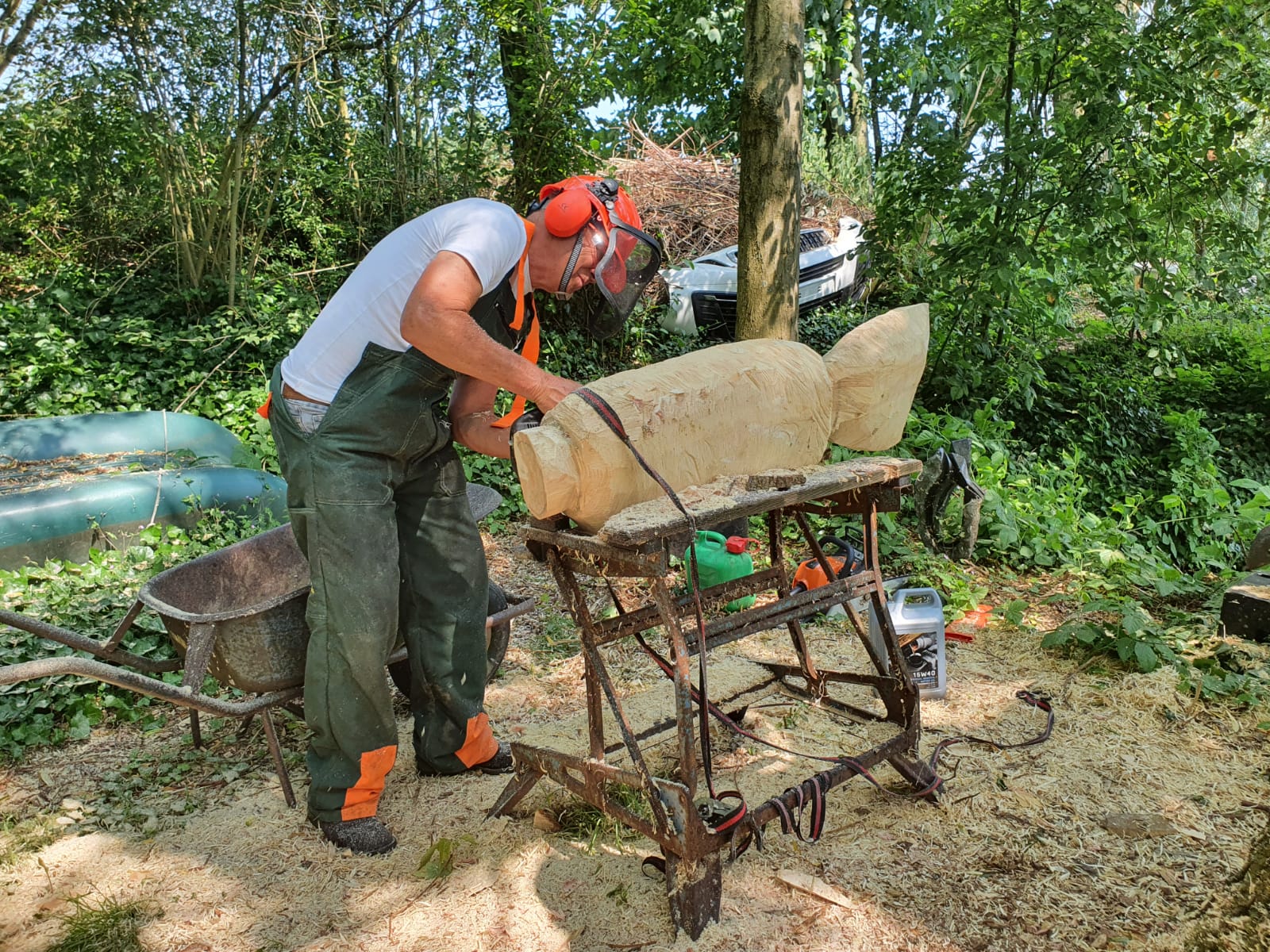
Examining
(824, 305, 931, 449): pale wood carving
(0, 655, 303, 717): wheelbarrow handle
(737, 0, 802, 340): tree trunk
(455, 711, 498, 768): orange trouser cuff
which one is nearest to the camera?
(0, 655, 303, 717): wheelbarrow handle

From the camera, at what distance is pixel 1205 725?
11.0 feet

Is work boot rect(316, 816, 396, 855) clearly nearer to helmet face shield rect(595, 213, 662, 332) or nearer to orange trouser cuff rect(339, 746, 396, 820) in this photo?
orange trouser cuff rect(339, 746, 396, 820)

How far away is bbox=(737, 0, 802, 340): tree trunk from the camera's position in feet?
15.6

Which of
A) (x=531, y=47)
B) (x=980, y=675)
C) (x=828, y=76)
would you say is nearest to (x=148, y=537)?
(x=980, y=675)

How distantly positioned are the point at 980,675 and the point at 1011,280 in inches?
130

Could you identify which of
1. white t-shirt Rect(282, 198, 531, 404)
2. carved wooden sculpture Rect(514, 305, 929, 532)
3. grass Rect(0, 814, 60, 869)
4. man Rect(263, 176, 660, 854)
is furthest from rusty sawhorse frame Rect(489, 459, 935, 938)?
grass Rect(0, 814, 60, 869)

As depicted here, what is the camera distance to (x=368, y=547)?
8.64 ft

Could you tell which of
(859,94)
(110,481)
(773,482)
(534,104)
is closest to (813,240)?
(534,104)

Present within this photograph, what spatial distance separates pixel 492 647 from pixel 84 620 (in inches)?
70.3

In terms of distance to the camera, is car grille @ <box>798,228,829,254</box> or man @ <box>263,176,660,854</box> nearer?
man @ <box>263,176,660,854</box>

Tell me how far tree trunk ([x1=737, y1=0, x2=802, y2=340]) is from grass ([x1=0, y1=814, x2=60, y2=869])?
3797 millimetres

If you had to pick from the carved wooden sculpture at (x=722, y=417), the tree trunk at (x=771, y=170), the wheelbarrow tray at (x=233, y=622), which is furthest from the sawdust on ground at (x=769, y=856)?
the tree trunk at (x=771, y=170)

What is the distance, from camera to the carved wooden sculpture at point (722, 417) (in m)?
2.30

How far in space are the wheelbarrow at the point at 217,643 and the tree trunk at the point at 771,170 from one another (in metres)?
2.46
